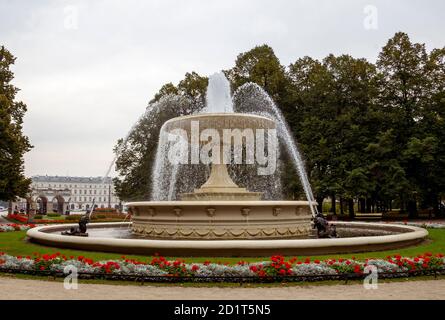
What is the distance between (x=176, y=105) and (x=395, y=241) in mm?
32307

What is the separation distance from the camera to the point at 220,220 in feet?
46.4

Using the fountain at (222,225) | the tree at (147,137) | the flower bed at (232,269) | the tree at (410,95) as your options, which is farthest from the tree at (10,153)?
the tree at (410,95)

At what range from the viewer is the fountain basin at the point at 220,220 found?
1408 cm

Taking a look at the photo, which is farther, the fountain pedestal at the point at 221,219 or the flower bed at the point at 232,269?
the fountain pedestal at the point at 221,219

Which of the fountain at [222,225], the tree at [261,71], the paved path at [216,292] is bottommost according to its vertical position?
the paved path at [216,292]

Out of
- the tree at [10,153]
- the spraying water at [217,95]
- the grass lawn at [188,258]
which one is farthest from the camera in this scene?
the tree at [10,153]

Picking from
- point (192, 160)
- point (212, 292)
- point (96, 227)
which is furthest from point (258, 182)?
point (212, 292)

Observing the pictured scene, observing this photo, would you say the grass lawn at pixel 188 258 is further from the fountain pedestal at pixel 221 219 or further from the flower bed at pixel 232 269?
the fountain pedestal at pixel 221 219

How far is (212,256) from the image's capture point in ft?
38.3

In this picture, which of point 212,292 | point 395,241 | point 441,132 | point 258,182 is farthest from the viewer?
point 258,182

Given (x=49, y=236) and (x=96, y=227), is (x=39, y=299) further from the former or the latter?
(x=96, y=227)

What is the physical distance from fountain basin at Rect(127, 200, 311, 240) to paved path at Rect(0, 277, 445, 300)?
549 centimetres

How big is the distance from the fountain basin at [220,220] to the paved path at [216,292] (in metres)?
5.49

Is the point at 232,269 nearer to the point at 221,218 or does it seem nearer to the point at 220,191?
the point at 221,218
